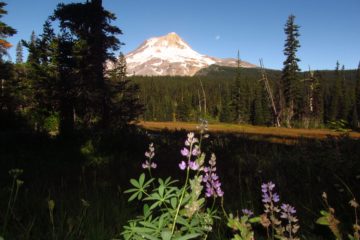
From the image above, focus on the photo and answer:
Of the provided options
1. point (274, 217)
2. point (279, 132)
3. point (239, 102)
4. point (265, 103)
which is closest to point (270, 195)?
point (274, 217)

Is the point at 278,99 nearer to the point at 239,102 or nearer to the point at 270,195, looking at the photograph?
the point at 239,102

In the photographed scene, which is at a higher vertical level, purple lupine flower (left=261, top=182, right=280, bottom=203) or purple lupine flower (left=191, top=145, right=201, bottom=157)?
purple lupine flower (left=191, top=145, right=201, bottom=157)

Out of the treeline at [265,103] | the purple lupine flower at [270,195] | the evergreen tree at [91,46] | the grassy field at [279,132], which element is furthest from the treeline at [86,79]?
the treeline at [265,103]

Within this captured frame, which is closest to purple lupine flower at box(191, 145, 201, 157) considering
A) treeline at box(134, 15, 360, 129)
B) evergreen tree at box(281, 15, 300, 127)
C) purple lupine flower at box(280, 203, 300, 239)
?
purple lupine flower at box(280, 203, 300, 239)

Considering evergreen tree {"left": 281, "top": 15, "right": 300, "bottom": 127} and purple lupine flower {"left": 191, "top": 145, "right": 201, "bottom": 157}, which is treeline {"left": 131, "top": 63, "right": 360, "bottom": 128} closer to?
evergreen tree {"left": 281, "top": 15, "right": 300, "bottom": 127}

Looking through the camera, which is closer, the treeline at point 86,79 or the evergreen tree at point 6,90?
the treeline at point 86,79

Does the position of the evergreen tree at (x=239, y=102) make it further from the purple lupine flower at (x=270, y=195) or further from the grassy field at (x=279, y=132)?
the purple lupine flower at (x=270, y=195)

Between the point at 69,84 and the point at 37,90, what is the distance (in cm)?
308

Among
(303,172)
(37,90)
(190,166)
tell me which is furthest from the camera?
(37,90)

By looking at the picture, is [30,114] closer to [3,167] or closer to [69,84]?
[69,84]

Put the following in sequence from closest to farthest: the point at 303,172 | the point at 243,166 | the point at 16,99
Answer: the point at 303,172, the point at 243,166, the point at 16,99

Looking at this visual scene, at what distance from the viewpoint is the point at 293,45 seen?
60156mm

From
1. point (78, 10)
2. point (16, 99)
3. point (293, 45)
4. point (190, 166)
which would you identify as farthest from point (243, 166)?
point (293, 45)

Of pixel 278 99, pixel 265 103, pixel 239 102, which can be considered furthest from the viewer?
pixel 265 103
